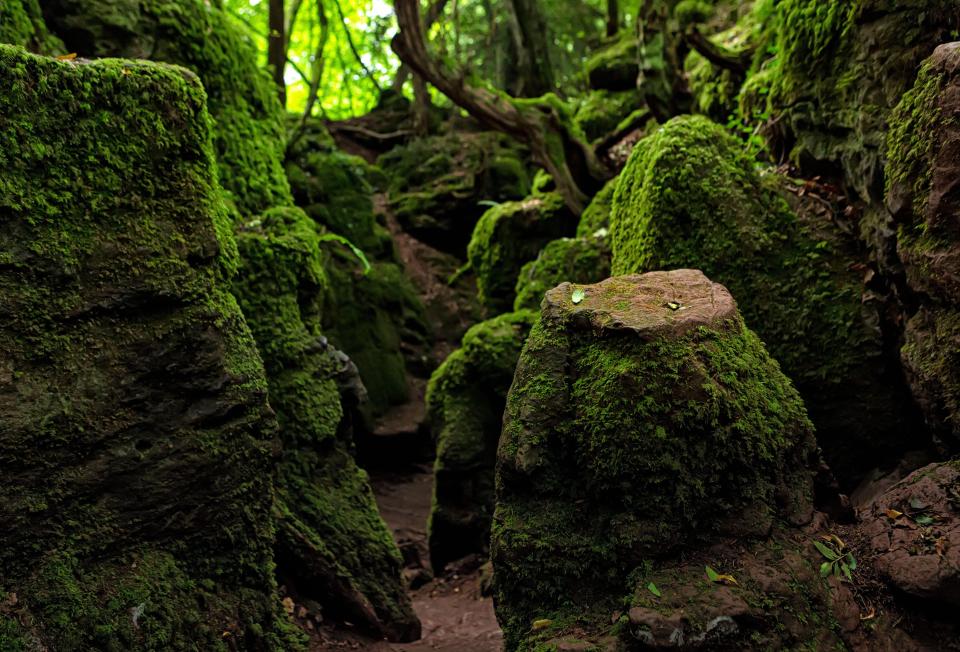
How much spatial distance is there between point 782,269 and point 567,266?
2.79 metres

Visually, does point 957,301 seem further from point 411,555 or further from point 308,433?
point 411,555

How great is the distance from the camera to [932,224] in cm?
373

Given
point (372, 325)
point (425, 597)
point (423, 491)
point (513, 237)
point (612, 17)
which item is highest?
point (612, 17)

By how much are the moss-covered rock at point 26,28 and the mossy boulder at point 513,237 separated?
5.83 metres

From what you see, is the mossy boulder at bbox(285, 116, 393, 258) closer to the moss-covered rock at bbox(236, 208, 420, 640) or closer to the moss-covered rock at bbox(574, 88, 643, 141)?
the moss-covered rock at bbox(574, 88, 643, 141)

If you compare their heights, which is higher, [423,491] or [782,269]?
[782,269]

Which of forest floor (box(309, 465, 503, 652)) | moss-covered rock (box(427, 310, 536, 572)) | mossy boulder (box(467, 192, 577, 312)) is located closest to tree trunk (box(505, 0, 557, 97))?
mossy boulder (box(467, 192, 577, 312))

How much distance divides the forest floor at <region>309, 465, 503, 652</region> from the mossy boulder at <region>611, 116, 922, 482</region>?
9.98 ft

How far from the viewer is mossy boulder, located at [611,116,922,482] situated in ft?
14.8

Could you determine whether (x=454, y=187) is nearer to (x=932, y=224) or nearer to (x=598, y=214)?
(x=598, y=214)

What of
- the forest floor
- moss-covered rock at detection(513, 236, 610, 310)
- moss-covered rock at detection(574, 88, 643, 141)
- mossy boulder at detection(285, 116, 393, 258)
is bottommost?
the forest floor

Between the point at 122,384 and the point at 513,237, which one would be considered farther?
the point at 513,237

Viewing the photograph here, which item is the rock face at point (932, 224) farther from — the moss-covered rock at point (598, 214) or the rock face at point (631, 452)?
the moss-covered rock at point (598, 214)

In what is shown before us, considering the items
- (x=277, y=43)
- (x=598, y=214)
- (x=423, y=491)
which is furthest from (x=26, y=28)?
(x=277, y=43)
